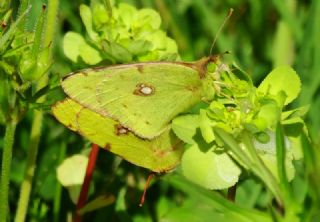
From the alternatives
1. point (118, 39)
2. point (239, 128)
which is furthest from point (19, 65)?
point (239, 128)

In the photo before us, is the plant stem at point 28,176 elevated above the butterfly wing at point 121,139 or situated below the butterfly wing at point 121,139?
below

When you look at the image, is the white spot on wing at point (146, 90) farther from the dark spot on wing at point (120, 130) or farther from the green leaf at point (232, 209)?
the green leaf at point (232, 209)

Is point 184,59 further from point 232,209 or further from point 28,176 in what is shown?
point 232,209

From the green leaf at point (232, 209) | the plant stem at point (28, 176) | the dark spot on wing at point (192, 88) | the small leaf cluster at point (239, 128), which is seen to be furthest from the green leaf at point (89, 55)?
the green leaf at point (232, 209)

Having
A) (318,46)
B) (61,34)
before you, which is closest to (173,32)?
(61,34)

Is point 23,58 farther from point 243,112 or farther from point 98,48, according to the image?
point 243,112

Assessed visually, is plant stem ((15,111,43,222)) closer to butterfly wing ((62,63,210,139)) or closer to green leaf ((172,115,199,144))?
butterfly wing ((62,63,210,139))
